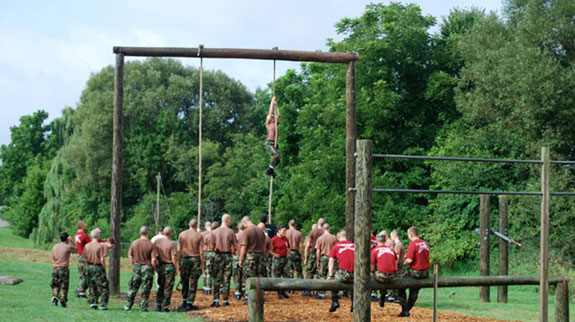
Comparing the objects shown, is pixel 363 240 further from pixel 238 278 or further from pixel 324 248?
pixel 238 278

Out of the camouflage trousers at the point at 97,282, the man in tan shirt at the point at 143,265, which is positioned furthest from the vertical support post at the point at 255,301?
the camouflage trousers at the point at 97,282

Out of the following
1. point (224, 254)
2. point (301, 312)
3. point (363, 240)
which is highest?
point (363, 240)

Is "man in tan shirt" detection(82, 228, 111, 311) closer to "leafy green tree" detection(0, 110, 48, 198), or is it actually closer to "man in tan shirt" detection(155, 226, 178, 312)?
"man in tan shirt" detection(155, 226, 178, 312)

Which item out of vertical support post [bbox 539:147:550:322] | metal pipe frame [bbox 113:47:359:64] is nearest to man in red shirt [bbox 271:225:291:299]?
metal pipe frame [bbox 113:47:359:64]

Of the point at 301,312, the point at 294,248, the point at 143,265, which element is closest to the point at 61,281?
the point at 143,265

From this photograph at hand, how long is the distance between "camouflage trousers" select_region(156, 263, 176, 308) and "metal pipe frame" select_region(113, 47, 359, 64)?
15.4 ft

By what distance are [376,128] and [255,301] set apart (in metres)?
25.0

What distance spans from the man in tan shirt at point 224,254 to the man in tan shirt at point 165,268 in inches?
45.6

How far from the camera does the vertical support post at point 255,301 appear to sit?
9341mm

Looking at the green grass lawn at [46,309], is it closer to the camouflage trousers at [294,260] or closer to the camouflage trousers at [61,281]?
the camouflage trousers at [61,281]

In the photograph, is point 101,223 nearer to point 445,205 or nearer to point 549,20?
point 445,205

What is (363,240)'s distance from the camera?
899 cm

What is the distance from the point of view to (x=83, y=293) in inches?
675

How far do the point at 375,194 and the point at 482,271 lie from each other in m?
16.6
